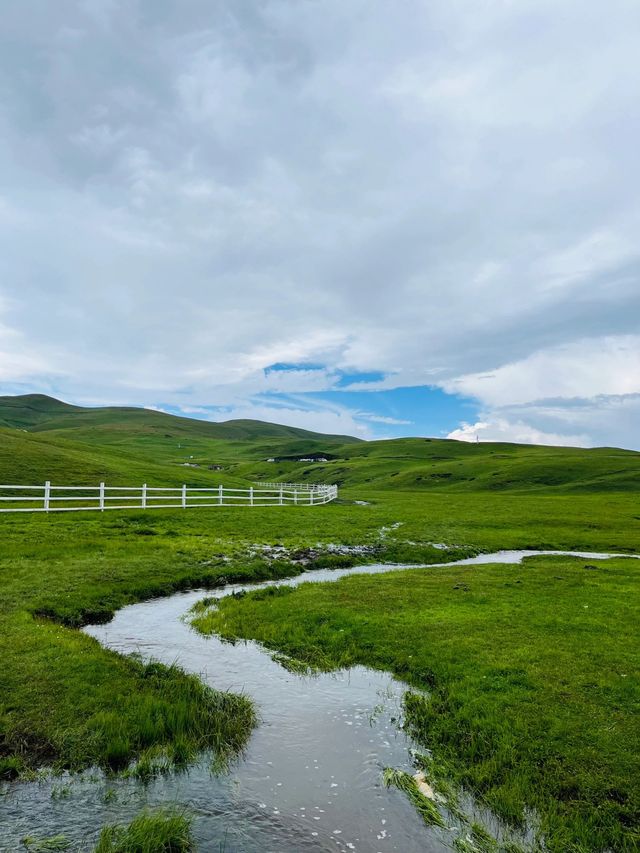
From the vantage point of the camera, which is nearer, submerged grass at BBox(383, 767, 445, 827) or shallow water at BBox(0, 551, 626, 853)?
shallow water at BBox(0, 551, 626, 853)

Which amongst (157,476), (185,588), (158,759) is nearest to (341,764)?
(158,759)

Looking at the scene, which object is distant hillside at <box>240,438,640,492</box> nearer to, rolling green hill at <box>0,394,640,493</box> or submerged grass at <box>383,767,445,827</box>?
rolling green hill at <box>0,394,640,493</box>

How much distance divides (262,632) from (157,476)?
168 feet

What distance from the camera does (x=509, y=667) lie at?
1030 cm

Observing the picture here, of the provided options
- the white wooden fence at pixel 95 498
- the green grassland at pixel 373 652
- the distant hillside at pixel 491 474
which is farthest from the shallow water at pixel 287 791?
the distant hillside at pixel 491 474

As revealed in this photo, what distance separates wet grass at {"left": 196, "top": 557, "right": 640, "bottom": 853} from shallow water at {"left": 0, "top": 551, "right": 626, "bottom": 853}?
3.08 feet

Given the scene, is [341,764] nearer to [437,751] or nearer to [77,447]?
[437,751]

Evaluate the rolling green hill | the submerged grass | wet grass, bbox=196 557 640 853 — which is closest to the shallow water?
the submerged grass

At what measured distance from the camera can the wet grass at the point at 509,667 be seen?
646cm

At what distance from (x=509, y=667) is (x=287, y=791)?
223 inches

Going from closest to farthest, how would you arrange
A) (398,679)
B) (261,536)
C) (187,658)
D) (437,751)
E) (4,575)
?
(437,751)
(398,679)
(187,658)
(4,575)
(261,536)

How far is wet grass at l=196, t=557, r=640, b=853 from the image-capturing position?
6.46 meters

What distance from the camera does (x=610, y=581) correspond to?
65.5 ft

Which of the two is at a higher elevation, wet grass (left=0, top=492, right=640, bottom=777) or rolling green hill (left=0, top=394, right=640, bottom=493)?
rolling green hill (left=0, top=394, right=640, bottom=493)
